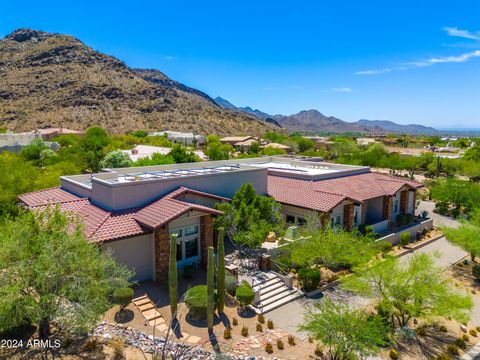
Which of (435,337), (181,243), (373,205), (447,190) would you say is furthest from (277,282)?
(447,190)

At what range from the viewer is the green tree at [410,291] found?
Answer: 15.6m

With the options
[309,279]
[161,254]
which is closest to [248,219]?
[309,279]

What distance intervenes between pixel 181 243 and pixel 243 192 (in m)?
5.11

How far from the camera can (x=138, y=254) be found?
1931 centimetres

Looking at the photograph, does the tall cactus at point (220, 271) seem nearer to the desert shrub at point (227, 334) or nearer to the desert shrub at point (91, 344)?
the desert shrub at point (227, 334)

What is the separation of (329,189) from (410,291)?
14075 mm

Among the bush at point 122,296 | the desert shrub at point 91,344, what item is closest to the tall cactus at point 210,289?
the bush at point 122,296

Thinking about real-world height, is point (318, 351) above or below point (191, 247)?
below

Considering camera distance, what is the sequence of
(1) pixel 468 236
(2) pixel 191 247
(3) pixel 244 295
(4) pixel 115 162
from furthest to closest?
(4) pixel 115 162
(1) pixel 468 236
(2) pixel 191 247
(3) pixel 244 295

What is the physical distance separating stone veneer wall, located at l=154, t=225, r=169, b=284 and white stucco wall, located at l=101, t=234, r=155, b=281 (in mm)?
455

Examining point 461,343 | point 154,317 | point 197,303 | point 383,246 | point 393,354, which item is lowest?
point 461,343

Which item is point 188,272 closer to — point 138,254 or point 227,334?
point 138,254

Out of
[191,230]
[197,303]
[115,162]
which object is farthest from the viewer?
[115,162]

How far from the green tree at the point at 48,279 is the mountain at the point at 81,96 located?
112529 millimetres
